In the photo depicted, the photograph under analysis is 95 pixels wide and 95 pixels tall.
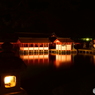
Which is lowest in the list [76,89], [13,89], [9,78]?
[76,89]

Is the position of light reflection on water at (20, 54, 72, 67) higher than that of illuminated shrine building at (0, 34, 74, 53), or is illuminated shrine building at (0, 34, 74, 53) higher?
illuminated shrine building at (0, 34, 74, 53)

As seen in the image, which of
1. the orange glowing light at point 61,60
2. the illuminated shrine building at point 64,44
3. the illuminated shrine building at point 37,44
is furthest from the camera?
the illuminated shrine building at point 64,44

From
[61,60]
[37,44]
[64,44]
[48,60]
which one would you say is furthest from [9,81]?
[64,44]

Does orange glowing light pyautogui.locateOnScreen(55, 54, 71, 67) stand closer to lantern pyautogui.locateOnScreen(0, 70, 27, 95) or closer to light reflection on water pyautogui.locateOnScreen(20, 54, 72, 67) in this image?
light reflection on water pyautogui.locateOnScreen(20, 54, 72, 67)

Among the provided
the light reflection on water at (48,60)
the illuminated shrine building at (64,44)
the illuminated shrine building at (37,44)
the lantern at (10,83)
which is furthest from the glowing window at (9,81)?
the illuminated shrine building at (64,44)

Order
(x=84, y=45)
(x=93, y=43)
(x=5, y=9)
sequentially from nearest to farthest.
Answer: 1. (x=5, y=9)
2. (x=93, y=43)
3. (x=84, y=45)

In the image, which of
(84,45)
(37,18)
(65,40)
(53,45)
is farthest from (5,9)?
(84,45)

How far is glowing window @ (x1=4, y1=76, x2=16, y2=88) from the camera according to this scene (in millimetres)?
4258

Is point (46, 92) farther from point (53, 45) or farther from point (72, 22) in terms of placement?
point (53, 45)

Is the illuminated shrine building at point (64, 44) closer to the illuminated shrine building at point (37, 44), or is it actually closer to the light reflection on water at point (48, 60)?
the illuminated shrine building at point (37, 44)

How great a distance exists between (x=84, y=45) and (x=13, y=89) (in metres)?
28.3

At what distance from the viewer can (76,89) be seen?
7.25m

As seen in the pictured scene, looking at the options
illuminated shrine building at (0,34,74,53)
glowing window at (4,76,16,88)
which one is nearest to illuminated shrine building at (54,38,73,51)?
illuminated shrine building at (0,34,74,53)

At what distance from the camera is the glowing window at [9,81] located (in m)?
4.26
